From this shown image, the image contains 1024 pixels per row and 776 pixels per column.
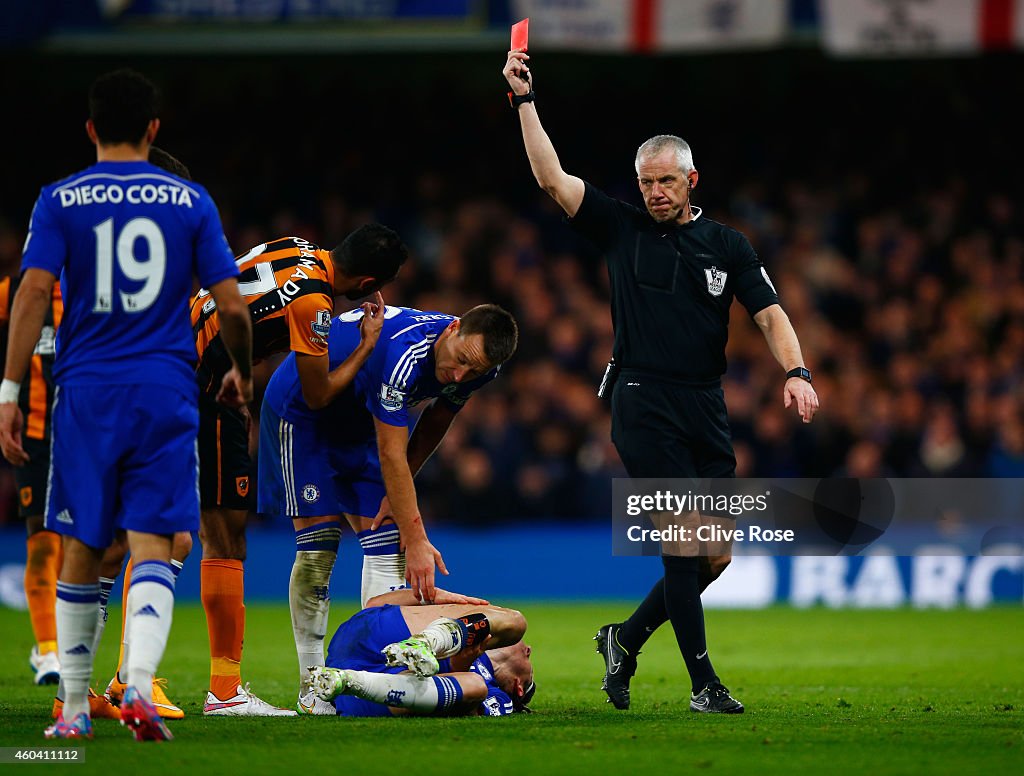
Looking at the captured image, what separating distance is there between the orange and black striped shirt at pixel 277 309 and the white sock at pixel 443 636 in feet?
4.39

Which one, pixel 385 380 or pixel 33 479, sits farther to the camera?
pixel 33 479

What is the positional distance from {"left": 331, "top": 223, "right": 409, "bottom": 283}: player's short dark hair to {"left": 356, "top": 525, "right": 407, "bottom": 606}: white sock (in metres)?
1.20

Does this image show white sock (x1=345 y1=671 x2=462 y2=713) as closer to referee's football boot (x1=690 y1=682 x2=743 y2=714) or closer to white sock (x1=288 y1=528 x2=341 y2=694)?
white sock (x1=288 y1=528 x2=341 y2=694)

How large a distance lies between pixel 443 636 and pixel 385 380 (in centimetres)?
116

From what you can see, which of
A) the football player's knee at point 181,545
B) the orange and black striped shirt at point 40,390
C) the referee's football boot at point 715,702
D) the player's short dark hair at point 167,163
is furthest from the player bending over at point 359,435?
the orange and black striped shirt at point 40,390

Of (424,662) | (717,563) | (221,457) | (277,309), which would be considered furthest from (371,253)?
(717,563)

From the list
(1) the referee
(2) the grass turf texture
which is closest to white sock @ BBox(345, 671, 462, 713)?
(2) the grass turf texture

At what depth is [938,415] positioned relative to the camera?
14.6 meters

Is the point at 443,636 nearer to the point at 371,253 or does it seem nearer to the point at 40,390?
the point at 371,253

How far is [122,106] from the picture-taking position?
514cm

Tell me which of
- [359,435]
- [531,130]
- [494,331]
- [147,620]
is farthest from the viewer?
[359,435]

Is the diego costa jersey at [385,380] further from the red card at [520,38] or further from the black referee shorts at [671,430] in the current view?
the red card at [520,38]

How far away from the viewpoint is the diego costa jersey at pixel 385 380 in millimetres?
6352

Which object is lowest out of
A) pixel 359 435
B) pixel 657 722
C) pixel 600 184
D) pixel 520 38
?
pixel 657 722
